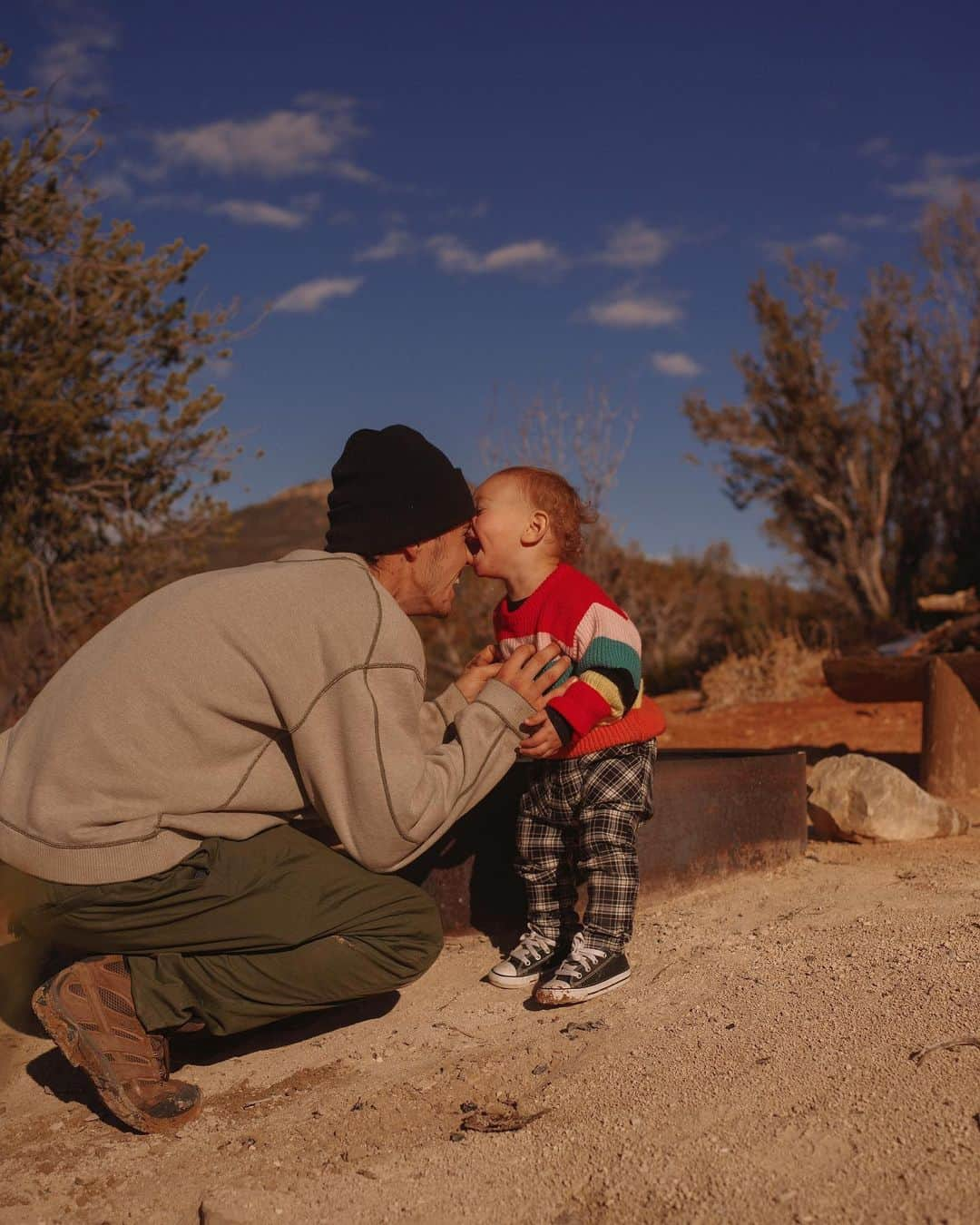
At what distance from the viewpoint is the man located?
2.29m

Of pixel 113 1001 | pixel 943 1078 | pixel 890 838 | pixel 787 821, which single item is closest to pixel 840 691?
pixel 890 838

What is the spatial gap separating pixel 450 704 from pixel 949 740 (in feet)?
11.7

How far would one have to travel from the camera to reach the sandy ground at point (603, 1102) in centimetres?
186

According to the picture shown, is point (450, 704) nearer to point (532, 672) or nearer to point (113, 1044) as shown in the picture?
point (532, 672)

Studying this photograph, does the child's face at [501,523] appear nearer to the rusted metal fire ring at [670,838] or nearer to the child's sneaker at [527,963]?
the rusted metal fire ring at [670,838]

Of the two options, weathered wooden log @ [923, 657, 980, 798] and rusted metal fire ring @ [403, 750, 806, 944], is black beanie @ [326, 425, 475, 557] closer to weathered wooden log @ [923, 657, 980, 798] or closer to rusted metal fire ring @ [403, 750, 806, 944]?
rusted metal fire ring @ [403, 750, 806, 944]

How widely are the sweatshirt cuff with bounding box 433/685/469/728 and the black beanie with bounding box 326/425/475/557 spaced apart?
0.57 metres

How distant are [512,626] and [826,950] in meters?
1.22

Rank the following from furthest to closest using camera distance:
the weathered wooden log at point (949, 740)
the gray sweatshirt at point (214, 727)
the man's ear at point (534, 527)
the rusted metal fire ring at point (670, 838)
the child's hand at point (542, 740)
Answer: the weathered wooden log at point (949, 740), the rusted metal fire ring at point (670, 838), the man's ear at point (534, 527), the child's hand at point (542, 740), the gray sweatshirt at point (214, 727)

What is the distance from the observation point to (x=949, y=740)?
18.3 ft

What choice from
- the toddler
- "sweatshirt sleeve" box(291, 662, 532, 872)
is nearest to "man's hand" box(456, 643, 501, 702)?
the toddler

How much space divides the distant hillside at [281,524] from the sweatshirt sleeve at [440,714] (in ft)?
72.4

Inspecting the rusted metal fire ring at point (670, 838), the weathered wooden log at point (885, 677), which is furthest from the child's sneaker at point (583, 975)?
the weathered wooden log at point (885, 677)

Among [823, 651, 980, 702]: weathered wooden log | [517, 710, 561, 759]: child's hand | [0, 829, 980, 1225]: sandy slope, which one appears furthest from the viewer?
[823, 651, 980, 702]: weathered wooden log
